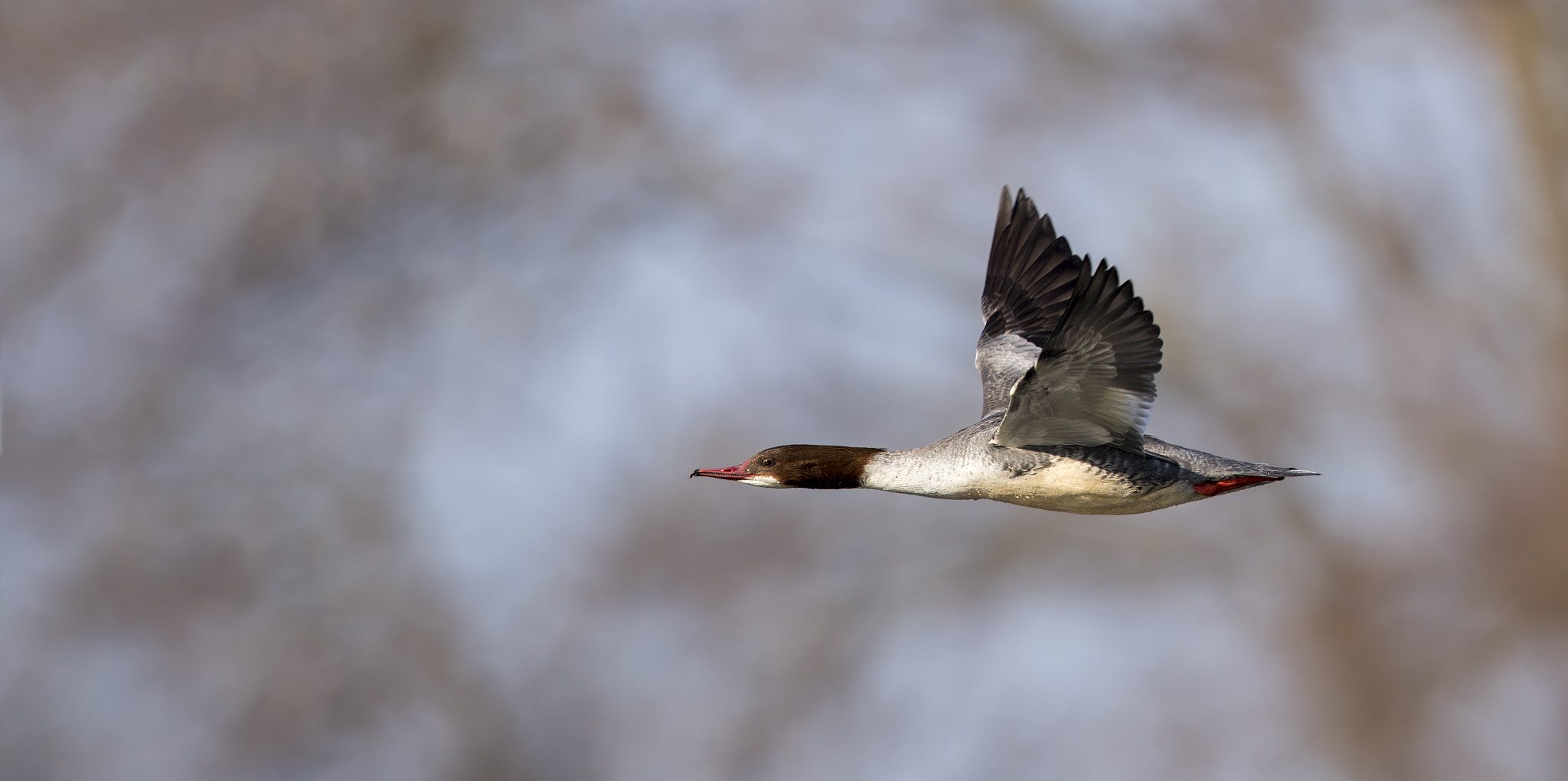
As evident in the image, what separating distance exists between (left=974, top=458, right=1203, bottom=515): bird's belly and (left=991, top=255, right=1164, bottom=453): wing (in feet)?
0.32

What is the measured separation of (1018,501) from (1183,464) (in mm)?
701

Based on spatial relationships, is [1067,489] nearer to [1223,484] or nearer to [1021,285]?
[1223,484]

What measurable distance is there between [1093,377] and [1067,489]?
0.40 meters

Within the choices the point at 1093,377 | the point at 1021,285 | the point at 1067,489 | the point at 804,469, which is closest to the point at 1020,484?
the point at 1067,489

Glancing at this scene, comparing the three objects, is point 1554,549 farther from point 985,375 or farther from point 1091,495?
point 1091,495

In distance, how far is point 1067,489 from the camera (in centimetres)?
462

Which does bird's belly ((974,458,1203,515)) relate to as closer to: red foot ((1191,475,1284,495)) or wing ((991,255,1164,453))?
wing ((991,255,1164,453))

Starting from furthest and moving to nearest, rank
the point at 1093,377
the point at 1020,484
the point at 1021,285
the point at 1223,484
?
1. the point at 1021,285
2. the point at 1223,484
3. the point at 1020,484
4. the point at 1093,377

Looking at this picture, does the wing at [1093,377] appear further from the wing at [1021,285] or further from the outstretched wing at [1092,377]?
the wing at [1021,285]

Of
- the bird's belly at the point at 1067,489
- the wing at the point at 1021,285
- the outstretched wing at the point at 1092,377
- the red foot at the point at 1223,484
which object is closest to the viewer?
the outstretched wing at the point at 1092,377

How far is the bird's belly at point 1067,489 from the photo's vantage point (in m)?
4.60

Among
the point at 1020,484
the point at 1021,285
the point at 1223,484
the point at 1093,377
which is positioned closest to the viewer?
the point at 1093,377

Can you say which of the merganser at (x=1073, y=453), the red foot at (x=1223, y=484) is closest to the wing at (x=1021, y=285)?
the merganser at (x=1073, y=453)

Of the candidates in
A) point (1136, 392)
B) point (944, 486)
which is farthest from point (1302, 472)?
point (944, 486)
